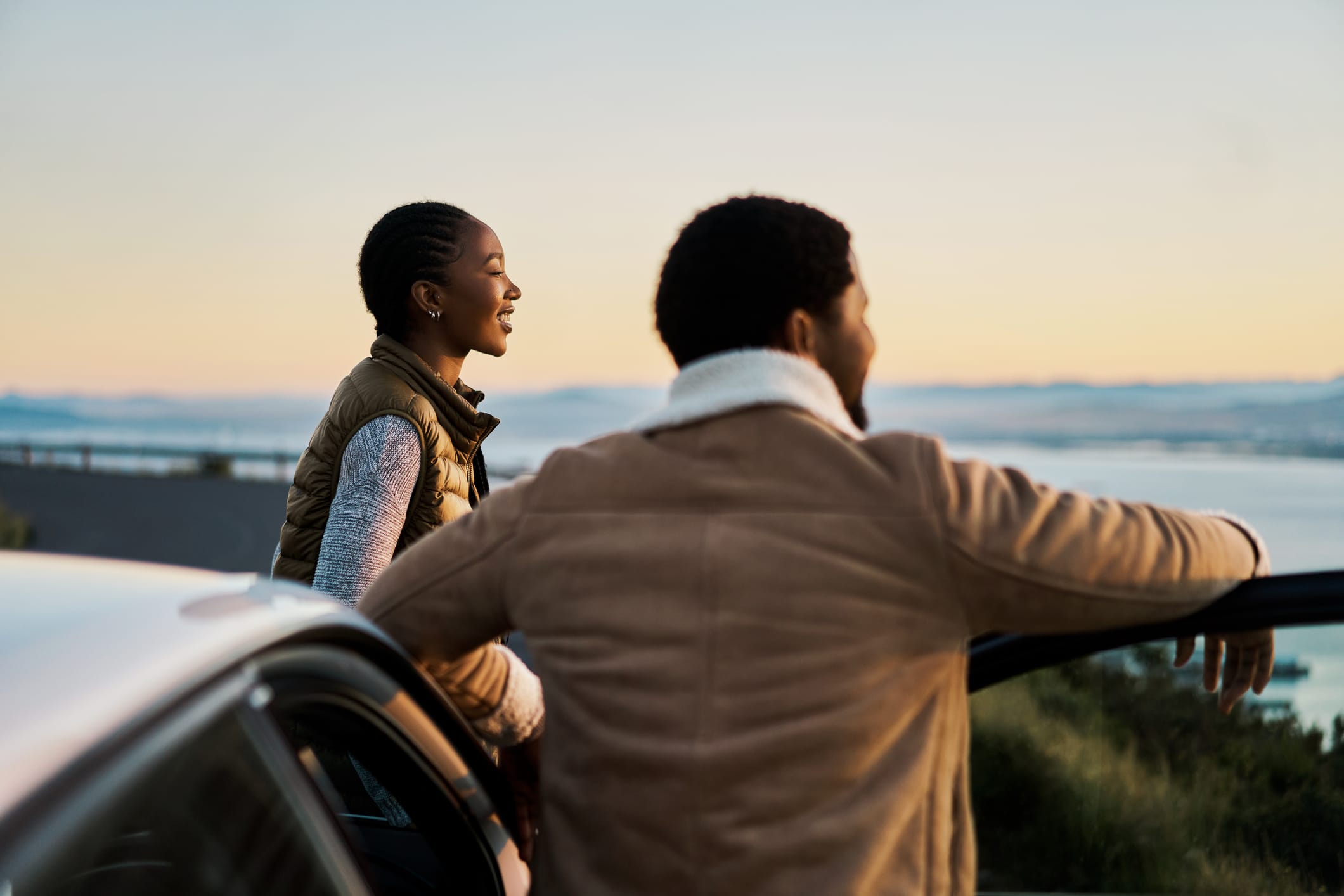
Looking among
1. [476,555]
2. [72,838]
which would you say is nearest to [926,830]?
[476,555]

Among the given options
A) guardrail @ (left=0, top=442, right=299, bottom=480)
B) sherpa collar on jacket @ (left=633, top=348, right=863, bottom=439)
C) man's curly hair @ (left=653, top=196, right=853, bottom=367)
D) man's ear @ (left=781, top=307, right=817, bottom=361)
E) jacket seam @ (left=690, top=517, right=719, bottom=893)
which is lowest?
guardrail @ (left=0, top=442, right=299, bottom=480)

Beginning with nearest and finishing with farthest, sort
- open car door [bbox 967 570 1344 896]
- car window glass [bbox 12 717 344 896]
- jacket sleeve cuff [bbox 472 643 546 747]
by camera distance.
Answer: car window glass [bbox 12 717 344 896] < open car door [bbox 967 570 1344 896] < jacket sleeve cuff [bbox 472 643 546 747]

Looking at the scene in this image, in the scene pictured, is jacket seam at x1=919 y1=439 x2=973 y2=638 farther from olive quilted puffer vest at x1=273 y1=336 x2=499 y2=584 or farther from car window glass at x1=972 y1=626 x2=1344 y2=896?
olive quilted puffer vest at x1=273 y1=336 x2=499 y2=584

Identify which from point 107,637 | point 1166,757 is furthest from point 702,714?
point 1166,757

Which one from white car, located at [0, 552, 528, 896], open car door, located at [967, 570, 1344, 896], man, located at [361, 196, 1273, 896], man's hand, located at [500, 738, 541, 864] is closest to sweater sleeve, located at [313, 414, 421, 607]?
man's hand, located at [500, 738, 541, 864]

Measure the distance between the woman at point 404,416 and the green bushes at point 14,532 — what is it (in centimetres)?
2011

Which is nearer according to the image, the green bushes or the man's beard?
the man's beard

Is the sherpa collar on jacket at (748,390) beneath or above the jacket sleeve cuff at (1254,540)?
above

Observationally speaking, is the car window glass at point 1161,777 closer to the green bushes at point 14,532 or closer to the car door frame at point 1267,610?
the car door frame at point 1267,610

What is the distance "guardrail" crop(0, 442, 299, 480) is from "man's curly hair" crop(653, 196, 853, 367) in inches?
1493

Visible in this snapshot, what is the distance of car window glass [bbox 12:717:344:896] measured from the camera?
3.88 ft

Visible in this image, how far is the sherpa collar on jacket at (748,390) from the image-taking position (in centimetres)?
178

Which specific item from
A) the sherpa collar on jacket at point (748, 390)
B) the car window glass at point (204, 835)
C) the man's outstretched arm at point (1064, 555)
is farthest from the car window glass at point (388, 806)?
the man's outstretched arm at point (1064, 555)

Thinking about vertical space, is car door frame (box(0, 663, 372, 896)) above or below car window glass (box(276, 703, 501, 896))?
above
